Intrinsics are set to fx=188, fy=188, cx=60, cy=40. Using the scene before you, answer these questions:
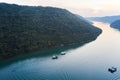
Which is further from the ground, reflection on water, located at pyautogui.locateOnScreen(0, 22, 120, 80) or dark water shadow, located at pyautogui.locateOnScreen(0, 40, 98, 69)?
reflection on water, located at pyautogui.locateOnScreen(0, 22, 120, 80)

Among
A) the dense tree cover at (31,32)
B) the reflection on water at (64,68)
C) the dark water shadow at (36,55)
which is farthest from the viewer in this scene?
the dense tree cover at (31,32)

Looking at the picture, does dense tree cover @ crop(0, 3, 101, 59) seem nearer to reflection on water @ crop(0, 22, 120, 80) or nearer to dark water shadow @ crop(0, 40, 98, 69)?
dark water shadow @ crop(0, 40, 98, 69)

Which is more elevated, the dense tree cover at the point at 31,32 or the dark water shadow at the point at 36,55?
the dense tree cover at the point at 31,32

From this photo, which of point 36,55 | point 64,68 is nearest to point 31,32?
point 36,55

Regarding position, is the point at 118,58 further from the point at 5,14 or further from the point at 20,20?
the point at 5,14

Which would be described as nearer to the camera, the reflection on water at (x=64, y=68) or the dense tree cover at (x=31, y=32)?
the reflection on water at (x=64, y=68)

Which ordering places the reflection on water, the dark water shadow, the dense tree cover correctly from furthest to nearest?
the dense tree cover → the dark water shadow → the reflection on water

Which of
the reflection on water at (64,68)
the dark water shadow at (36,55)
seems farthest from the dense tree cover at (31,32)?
the reflection on water at (64,68)

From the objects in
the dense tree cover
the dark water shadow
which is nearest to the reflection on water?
the dark water shadow

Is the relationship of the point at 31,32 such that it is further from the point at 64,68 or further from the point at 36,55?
the point at 64,68

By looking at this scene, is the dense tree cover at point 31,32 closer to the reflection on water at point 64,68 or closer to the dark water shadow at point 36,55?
the dark water shadow at point 36,55
